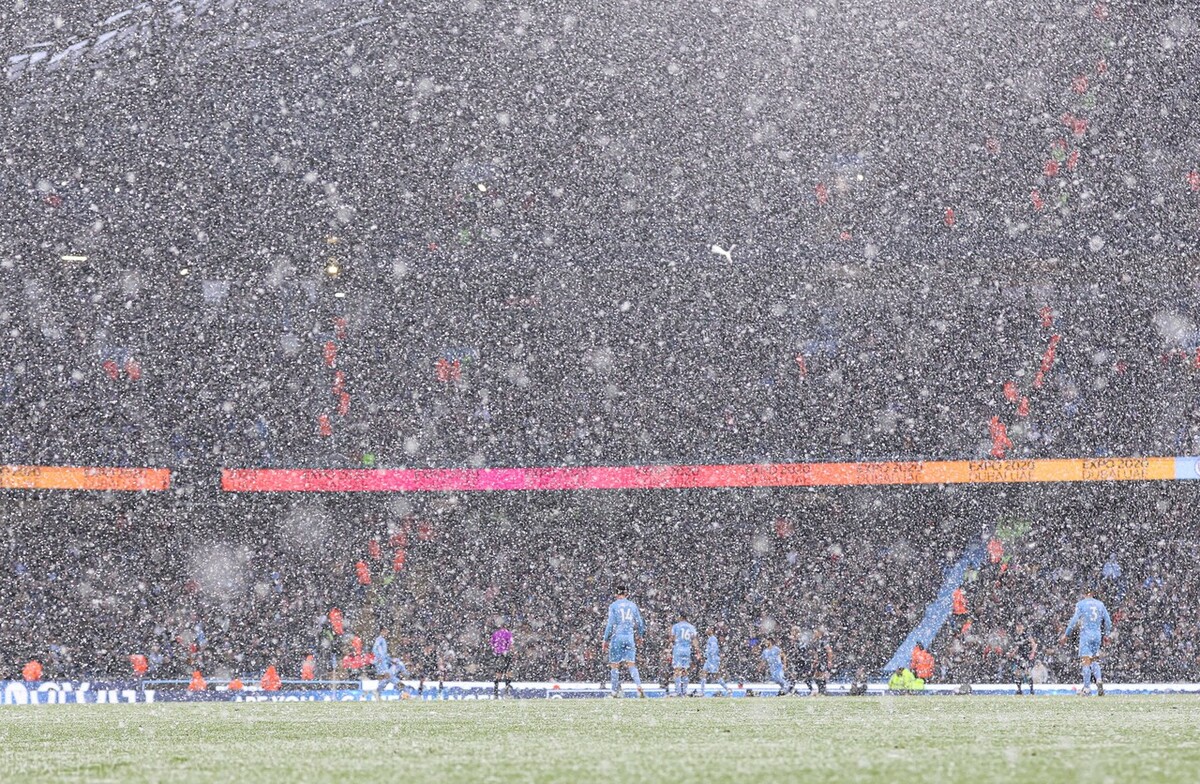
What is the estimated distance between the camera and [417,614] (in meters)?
14.4

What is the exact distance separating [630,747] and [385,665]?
8.15m

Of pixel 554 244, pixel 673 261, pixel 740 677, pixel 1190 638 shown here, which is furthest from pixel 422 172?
pixel 1190 638

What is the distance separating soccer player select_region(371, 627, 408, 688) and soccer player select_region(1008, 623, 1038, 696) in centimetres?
621

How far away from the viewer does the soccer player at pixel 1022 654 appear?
515 inches

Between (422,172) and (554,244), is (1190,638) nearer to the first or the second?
(554,244)

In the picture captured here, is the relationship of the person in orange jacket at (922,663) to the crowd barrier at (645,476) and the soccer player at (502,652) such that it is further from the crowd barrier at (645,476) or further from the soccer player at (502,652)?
the soccer player at (502,652)

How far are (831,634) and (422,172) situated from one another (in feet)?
23.1

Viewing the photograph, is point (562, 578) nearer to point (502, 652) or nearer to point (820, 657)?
point (502, 652)

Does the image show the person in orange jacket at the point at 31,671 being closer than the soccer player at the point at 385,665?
No

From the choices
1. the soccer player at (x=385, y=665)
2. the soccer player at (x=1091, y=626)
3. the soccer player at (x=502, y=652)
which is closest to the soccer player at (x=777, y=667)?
the soccer player at (x=502, y=652)

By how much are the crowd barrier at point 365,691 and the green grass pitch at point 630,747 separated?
5.35 metres

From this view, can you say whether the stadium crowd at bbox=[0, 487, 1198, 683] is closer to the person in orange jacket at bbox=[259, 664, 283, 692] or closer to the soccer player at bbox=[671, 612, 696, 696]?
the person in orange jacket at bbox=[259, 664, 283, 692]

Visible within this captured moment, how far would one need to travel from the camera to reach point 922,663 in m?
13.8

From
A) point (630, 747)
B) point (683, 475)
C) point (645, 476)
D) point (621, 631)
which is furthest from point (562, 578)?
point (630, 747)
